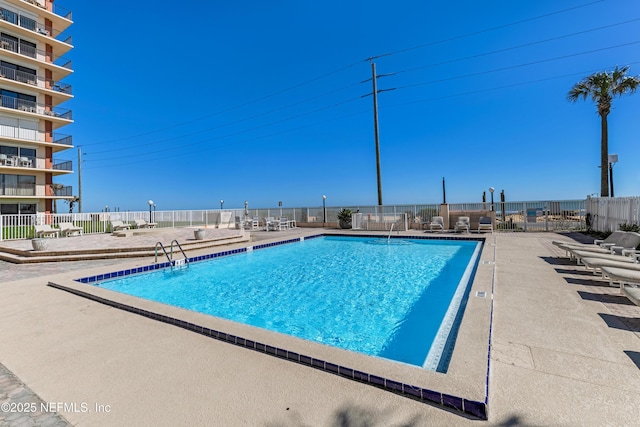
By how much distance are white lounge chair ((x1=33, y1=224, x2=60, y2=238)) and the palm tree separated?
22994mm

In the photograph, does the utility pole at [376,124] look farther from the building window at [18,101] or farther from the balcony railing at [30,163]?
the building window at [18,101]

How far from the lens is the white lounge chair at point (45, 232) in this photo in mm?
11258

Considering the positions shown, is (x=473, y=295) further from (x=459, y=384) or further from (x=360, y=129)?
(x=360, y=129)

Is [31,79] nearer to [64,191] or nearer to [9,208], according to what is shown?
[64,191]

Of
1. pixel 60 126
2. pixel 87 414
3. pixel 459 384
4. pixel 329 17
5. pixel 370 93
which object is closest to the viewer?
pixel 87 414

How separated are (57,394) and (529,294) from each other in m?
5.04

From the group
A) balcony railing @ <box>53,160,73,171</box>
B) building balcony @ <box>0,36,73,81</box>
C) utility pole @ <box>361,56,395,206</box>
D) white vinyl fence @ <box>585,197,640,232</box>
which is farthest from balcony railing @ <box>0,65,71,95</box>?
white vinyl fence @ <box>585,197,640,232</box>

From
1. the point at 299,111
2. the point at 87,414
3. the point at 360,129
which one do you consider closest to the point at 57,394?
the point at 87,414

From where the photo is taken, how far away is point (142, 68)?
24.4 m

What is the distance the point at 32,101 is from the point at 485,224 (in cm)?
2718

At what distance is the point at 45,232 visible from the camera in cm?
1143

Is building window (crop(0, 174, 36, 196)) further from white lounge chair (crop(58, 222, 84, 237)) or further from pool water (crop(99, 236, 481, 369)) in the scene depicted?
pool water (crop(99, 236, 481, 369))

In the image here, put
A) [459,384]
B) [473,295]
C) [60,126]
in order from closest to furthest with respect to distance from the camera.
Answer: [459,384], [473,295], [60,126]

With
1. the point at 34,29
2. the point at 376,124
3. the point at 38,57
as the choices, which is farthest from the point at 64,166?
the point at 376,124
